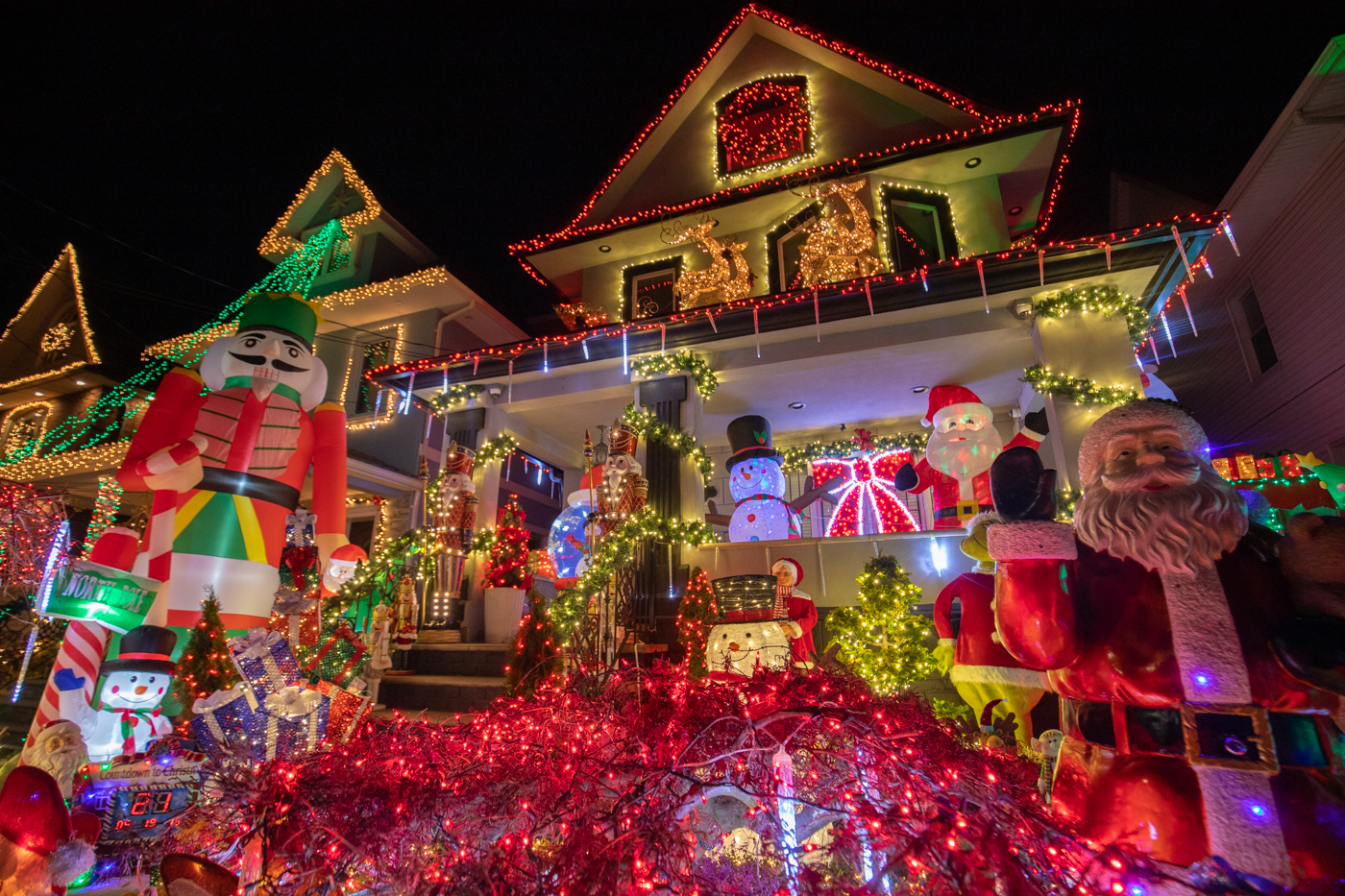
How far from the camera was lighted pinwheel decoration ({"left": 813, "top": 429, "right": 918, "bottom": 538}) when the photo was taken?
1005 centimetres

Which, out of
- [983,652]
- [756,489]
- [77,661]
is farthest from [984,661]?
[756,489]

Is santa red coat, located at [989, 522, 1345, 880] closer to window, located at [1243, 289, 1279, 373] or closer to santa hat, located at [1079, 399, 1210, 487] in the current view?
santa hat, located at [1079, 399, 1210, 487]

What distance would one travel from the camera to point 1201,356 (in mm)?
10562

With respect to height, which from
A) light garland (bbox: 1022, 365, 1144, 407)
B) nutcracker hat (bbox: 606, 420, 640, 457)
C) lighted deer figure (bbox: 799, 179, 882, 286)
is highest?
lighted deer figure (bbox: 799, 179, 882, 286)

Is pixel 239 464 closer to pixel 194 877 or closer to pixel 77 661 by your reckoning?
pixel 77 661

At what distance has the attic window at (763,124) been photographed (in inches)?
423

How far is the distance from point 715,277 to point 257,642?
8.62 metres

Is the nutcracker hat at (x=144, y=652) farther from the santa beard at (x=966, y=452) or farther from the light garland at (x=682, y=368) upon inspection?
the santa beard at (x=966, y=452)

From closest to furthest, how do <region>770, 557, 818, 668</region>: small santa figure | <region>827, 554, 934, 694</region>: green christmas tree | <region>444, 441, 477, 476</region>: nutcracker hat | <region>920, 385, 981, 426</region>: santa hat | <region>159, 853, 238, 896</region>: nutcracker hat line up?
1. <region>159, 853, 238, 896</region>: nutcracker hat
2. <region>770, 557, 818, 668</region>: small santa figure
3. <region>827, 554, 934, 694</region>: green christmas tree
4. <region>920, 385, 981, 426</region>: santa hat
5. <region>444, 441, 477, 476</region>: nutcracker hat

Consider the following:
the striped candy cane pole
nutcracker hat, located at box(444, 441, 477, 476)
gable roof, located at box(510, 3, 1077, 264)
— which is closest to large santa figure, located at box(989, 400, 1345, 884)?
the striped candy cane pole

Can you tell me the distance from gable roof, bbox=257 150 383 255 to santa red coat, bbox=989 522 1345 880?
54.3ft

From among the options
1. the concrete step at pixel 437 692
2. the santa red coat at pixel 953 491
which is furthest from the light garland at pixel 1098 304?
the concrete step at pixel 437 692

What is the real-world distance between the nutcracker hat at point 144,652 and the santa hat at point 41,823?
3.00 meters

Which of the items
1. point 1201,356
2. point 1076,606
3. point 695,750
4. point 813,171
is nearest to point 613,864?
point 695,750
